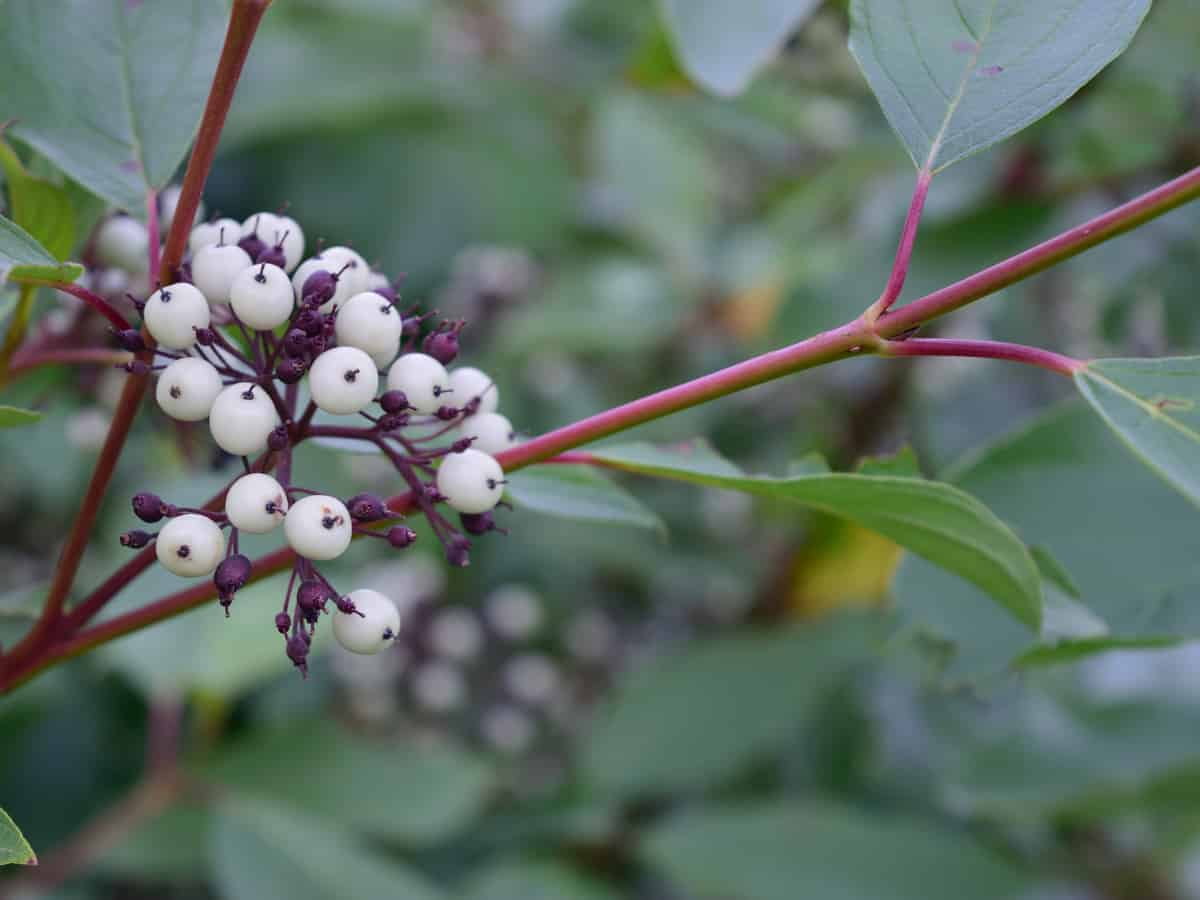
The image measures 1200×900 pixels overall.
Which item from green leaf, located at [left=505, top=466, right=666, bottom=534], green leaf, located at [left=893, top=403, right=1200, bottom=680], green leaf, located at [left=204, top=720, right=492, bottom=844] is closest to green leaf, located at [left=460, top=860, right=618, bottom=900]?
green leaf, located at [left=204, top=720, right=492, bottom=844]

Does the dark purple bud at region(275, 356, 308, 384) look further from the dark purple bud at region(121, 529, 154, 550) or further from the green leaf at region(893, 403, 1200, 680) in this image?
the green leaf at region(893, 403, 1200, 680)

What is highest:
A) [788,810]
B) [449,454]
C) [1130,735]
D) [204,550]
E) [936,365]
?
[936,365]

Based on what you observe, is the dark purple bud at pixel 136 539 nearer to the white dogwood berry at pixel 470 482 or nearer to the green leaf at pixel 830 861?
the white dogwood berry at pixel 470 482

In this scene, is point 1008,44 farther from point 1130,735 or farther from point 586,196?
point 586,196

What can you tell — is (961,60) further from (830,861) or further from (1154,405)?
(830,861)

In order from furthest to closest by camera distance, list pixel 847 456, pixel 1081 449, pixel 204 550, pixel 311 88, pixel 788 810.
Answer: pixel 847 456 → pixel 311 88 → pixel 788 810 → pixel 1081 449 → pixel 204 550

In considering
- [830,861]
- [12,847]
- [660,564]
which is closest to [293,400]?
[12,847]

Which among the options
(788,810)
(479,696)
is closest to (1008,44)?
(788,810)
